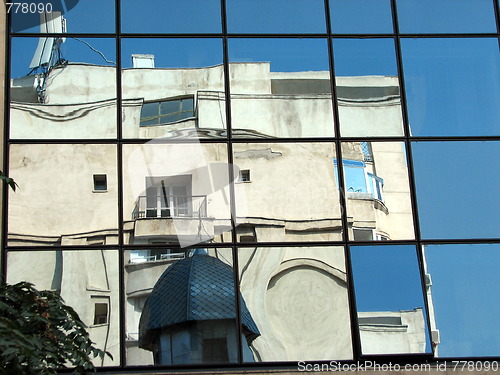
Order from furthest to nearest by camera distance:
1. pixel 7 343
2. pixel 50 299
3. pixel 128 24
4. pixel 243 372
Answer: pixel 128 24
pixel 243 372
pixel 50 299
pixel 7 343

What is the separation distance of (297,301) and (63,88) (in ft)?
16.3

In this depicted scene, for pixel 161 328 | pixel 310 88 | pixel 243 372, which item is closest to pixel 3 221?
pixel 161 328

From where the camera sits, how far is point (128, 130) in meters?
14.4

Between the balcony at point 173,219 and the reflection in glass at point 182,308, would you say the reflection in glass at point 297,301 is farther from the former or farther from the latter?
the balcony at point 173,219

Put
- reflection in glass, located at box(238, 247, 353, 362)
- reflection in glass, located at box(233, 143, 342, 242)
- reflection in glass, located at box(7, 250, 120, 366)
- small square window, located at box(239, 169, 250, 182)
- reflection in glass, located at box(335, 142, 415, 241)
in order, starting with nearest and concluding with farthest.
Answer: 1. reflection in glass, located at box(7, 250, 120, 366)
2. reflection in glass, located at box(238, 247, 353, 362)
3. reflection in glass, located at box(233, 143, 342, 242)
4. reflection in glass, located at box(335, 142, 415, 241)
5. small square window, located at box(239, 169, 250, 182)

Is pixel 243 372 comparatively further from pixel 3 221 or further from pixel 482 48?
pixel 482 48

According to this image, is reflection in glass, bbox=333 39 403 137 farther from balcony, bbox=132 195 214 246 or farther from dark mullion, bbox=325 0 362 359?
balcony, bbox=132 195 214 246

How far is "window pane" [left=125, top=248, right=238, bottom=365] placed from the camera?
13.2m

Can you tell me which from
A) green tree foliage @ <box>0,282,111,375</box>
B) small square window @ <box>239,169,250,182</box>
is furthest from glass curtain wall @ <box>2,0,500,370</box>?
green tree foliage @ <box>0,282,111,375</box>

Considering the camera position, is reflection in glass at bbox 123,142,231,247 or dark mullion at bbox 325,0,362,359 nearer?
dark mullion at bbox 325,0,362,359

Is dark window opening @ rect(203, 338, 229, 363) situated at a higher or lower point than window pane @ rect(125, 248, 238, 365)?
lower

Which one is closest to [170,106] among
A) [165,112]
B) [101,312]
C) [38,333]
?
[165,112]

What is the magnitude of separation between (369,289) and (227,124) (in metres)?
3.34

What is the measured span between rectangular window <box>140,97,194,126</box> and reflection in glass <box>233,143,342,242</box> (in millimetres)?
953
